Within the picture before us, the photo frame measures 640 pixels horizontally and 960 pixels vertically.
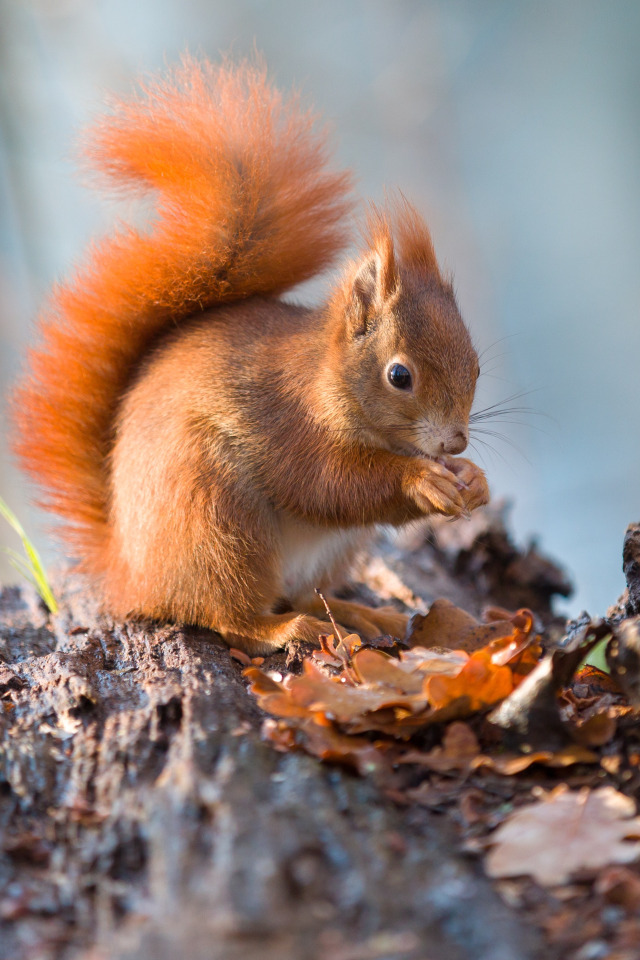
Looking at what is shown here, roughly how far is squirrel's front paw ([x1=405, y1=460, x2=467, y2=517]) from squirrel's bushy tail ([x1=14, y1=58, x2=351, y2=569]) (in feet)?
1.75

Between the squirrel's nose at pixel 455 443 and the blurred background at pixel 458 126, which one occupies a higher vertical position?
the blurred background at pixel 458 126

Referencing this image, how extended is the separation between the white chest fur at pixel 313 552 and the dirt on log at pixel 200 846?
343mm

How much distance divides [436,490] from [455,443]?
0.11 m

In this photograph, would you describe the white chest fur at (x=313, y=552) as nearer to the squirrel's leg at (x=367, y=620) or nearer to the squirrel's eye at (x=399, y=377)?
the squirrel's leg at (x=367, y=620)

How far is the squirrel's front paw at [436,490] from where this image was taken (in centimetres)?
127

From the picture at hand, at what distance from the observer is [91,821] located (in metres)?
0.79

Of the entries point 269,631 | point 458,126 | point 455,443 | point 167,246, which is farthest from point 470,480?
point 458,126

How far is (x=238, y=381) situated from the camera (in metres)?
1.41

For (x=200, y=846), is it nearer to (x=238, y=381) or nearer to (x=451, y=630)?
(x=451, y=630)

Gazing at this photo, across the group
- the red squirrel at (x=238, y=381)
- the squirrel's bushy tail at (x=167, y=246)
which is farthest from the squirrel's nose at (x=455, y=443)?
the squirrel's bushy tail at (x=167, y=246)

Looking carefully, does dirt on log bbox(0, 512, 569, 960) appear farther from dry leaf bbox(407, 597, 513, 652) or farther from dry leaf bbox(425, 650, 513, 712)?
dry leaf bbox(407, 597, 513, 652)

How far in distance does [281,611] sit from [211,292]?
621 mm

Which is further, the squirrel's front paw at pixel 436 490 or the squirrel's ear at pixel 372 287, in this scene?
the squirrel's ear at pixel 372 287

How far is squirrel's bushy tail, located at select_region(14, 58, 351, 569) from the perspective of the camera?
1.46 metres
